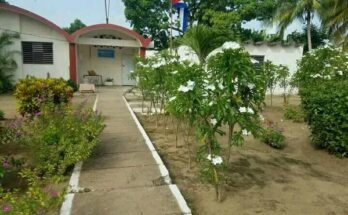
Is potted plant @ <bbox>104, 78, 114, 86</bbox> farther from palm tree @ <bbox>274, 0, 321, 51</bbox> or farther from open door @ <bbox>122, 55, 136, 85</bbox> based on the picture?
palm tree @ <bbox>274, 0, 321, 51</bbox>

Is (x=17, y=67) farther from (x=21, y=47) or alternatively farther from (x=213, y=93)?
(x=213, y=93)

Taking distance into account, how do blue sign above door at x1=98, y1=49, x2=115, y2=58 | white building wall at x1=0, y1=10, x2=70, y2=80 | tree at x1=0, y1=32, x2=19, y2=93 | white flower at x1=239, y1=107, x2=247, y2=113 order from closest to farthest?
Result: white flower at x1=239, y1=107, x2=247, y2=113 < tree at x1=0, y1=32, x2=19, y2=93 < white building wall at x1=0, y1=10, x2=70, y2=80 < blue sign above door at x1=98, y1=49, x2=115, y2=58

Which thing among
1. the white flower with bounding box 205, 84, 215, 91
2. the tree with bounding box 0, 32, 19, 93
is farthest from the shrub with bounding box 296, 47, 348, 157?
the tree with bounding box 0, 32, 19, 93

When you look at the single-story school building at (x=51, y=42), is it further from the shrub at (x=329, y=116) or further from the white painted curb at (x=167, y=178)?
the shrub at (x=329, y=116)

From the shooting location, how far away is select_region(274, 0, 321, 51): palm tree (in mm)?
22127

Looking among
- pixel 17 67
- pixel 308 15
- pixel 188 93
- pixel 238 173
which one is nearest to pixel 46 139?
pixel 188 93

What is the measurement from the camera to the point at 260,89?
4520mm

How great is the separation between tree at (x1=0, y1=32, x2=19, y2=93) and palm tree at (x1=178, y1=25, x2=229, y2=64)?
10.2 metres

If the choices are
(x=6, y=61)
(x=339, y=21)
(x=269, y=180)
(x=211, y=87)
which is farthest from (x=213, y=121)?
(x=6, y=61)

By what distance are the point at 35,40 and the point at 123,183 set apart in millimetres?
16333

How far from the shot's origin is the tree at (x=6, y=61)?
60.7ft

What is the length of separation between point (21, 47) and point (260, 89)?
17.5 m

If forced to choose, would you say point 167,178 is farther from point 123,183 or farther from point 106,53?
point 106,53

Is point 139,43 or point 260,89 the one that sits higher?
point 139,43
